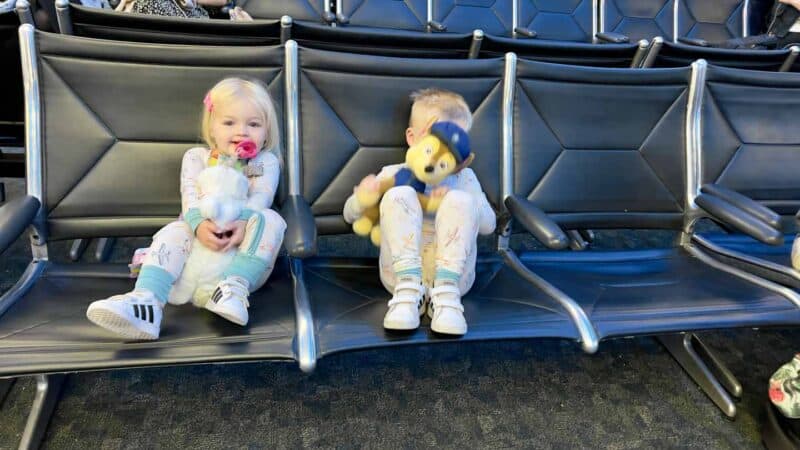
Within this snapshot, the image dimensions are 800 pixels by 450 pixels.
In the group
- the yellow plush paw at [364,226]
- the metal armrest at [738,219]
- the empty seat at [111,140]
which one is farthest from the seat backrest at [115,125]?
the metal armrest at [738,219]

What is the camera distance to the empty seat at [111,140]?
1.36m

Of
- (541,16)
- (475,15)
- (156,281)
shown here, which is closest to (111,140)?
(156,281)

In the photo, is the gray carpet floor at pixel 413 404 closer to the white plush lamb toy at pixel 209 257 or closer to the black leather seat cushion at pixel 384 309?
the black leather seat cushion at pixel 384 309

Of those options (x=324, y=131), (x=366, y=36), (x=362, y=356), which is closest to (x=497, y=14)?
(x=366, y=36)

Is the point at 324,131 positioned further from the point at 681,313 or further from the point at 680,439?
the point at 680,439

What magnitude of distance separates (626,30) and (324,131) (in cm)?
361

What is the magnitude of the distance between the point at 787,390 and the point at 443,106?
1173 millimetres

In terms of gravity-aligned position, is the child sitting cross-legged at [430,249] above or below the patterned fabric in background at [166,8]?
below

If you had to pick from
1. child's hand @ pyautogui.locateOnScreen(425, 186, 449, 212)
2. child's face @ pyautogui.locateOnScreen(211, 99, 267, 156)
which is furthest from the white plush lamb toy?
child's hand @ pyautogui.locateOnScreen(425, 186, 449, 212)

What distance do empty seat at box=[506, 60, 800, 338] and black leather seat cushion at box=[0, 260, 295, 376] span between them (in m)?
0.77

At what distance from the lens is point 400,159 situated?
1673 millimetres

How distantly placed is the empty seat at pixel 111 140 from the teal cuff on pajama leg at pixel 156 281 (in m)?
0.08

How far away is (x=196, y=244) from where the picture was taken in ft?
4.20

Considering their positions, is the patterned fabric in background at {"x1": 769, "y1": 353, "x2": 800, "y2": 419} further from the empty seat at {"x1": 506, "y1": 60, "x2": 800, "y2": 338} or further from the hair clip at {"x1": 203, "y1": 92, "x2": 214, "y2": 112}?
the hair clip at {"x1": 203, "y1": 92, "x2": 214, "y2": 112}
